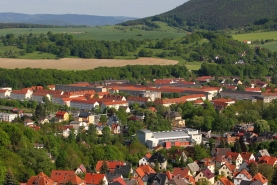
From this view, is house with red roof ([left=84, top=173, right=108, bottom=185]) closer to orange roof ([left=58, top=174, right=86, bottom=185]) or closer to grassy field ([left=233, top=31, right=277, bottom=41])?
orange roof ([left=58, top=174, right=86, bottom=185])

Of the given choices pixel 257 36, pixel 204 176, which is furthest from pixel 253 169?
pixel 257 36

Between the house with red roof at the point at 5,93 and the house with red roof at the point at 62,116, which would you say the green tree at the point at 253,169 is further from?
the house with red roof at the point at 5,93

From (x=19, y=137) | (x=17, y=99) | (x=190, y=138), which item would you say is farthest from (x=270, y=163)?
(x=17, y=99)

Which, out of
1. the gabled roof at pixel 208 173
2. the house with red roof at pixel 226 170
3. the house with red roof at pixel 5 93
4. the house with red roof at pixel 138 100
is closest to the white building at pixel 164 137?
the house with red roof at pixel 226 170

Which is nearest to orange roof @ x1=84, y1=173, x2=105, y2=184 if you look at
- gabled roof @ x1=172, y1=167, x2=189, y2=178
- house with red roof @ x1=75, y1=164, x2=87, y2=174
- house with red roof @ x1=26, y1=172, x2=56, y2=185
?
house with red roof @ x1=75, y1=164, x2=87, y2=174

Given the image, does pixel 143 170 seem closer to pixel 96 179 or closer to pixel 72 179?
pixel 96 179

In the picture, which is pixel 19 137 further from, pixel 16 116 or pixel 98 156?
pixel 16 116
